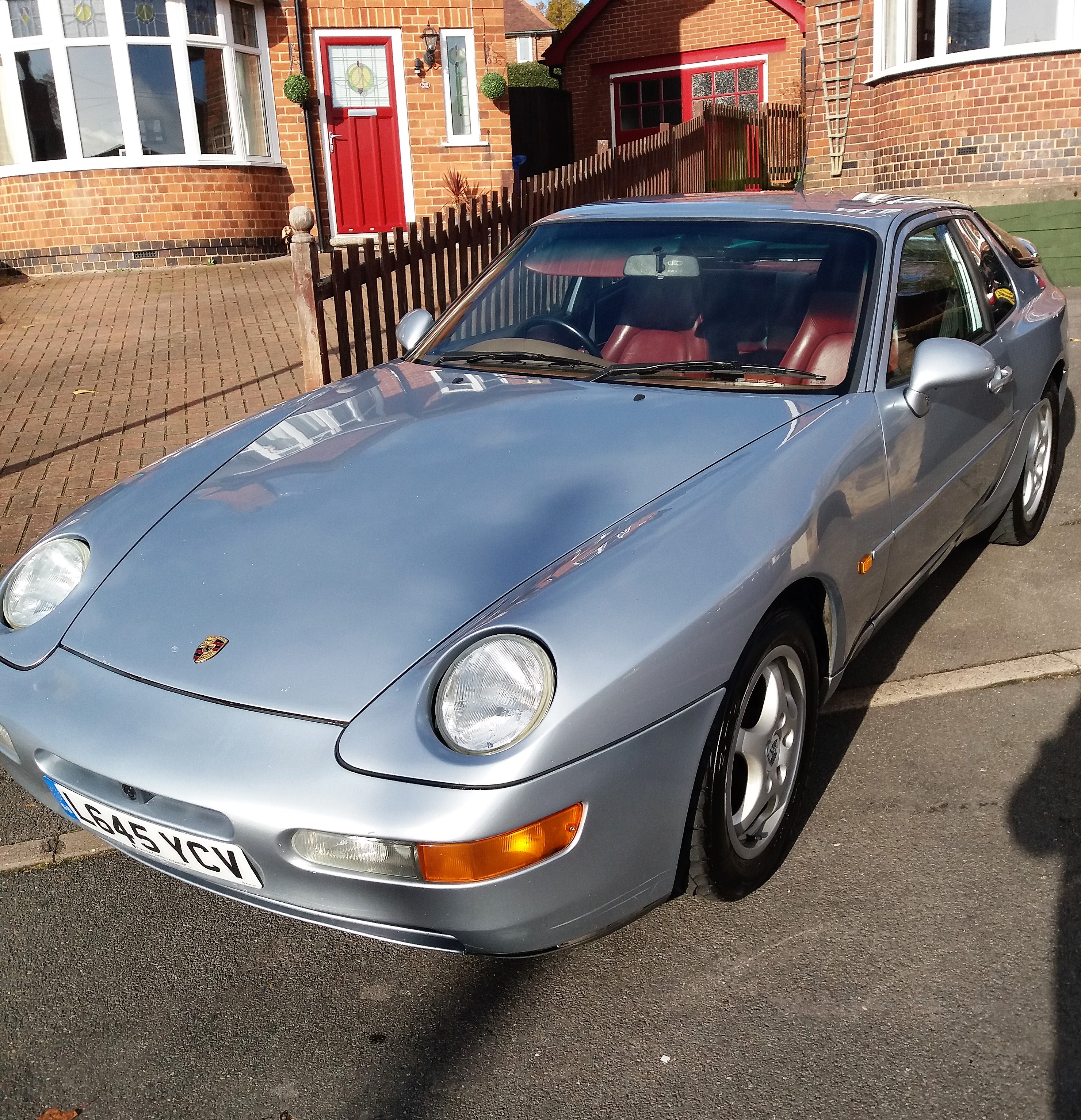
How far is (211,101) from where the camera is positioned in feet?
47.2

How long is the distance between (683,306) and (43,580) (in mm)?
2008

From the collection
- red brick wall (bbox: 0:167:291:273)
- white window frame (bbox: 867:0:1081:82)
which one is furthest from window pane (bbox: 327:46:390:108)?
white window frame (bbox: 867:0:1081:82)

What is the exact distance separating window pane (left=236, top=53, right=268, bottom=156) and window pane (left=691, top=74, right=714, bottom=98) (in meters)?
11.0

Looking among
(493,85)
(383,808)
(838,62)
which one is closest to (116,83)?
(493,85)

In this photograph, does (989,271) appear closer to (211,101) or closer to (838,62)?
(838,62)

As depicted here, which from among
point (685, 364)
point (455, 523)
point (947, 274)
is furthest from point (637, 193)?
point (455, 523)

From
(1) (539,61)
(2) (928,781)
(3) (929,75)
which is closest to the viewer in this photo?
(2) (928,781)

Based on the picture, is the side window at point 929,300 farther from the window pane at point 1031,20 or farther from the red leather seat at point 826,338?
the window pane at point 1031,20

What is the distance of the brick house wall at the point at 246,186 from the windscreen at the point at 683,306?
35.2 ft

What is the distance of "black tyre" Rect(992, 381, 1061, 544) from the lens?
4.63 metres

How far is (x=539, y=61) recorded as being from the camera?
2497 cm

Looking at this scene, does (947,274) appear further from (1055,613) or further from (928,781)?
(928,781)

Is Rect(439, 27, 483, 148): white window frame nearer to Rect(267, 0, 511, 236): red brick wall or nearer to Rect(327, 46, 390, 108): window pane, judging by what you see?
Rect(267, 0, 511, 236): red brick wall

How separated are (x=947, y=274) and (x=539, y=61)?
922 inches
